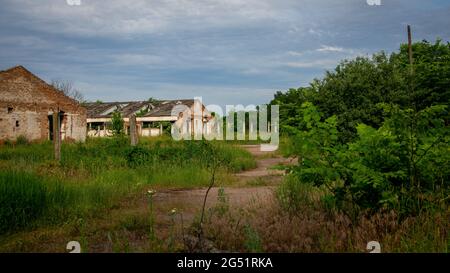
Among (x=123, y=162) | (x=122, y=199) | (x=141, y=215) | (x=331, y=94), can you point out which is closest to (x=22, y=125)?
(x=123, y=162)

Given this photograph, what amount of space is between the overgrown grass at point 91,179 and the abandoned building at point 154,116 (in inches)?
1059

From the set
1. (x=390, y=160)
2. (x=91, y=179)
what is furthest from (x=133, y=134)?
(x=390, y=160)

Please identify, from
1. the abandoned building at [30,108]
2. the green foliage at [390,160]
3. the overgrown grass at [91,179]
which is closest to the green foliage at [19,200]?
the overgrown grass at [91,179]

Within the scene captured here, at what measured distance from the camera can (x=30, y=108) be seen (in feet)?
96.1

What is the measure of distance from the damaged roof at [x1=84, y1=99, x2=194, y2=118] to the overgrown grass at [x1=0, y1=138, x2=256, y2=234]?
28.4m

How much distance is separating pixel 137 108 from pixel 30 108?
19655mm

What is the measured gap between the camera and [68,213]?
5.75 metres

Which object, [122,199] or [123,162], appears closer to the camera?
[122,199]

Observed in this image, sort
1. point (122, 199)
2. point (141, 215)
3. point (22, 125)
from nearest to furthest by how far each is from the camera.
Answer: point (141, 215), point (122, 199), point (22, 125)

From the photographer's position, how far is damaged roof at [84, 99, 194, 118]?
44.8 meters

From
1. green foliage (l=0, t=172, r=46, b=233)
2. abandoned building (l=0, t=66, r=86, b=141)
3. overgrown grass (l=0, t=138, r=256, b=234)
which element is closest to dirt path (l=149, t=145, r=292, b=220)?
overgrown grass (l=0, t=138, r=256, b=234)

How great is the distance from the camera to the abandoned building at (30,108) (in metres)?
27.5
